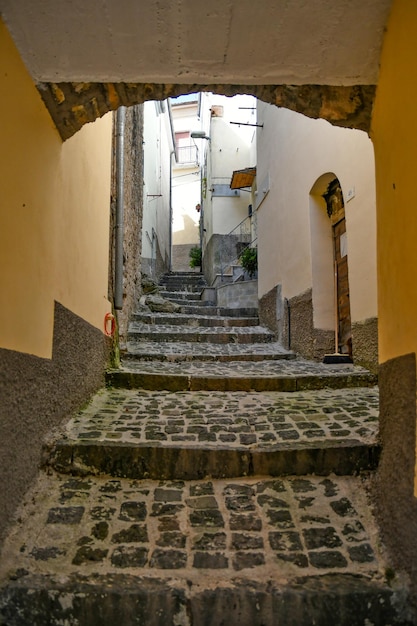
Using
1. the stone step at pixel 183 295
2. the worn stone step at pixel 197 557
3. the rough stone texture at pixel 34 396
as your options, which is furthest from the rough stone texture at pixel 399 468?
the stone step at pixel 183 295

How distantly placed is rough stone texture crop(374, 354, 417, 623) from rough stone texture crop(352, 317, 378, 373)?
1857 millimetres

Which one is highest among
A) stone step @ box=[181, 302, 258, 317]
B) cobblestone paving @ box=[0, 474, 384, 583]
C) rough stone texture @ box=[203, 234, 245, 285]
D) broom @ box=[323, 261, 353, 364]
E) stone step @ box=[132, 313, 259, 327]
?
rough stone texture @ box=[203, 234, 245, 285]

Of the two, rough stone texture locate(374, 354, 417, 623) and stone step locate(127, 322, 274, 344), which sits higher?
stone step locate(127, 322, 274, 344)

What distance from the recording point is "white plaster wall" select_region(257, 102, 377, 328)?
168 inches

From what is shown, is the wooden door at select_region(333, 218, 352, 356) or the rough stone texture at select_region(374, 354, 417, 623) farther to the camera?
the wooden door at select_region(333, 218, 352, 356)

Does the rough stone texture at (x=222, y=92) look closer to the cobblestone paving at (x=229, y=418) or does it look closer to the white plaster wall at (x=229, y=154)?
the cobblestone paving at (x=229, y=418)

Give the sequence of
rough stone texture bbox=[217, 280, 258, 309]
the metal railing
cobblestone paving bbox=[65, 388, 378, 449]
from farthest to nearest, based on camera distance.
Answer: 1. the metal railing
2. rough stone texture bbox=[217, 280, 258, 309]
3. cobblestone paving bbox=[65, 388, 378, 449]

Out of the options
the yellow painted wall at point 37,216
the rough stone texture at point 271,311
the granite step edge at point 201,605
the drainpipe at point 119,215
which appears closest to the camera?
the granite step edge at point 201,605

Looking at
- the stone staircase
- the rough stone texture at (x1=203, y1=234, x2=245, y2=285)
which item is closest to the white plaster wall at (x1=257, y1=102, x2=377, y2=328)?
the stone staircase

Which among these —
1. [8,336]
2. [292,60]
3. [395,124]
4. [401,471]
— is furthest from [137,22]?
[401,471]

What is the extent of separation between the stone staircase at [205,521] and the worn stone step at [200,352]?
1623 millimetres

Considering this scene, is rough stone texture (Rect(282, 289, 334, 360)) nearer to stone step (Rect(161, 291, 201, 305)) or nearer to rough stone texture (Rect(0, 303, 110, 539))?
rough stone texture (Rect(0, 303, 110, 539))

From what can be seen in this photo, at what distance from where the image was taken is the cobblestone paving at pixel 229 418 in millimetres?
2777

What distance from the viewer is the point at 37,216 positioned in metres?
2.30
